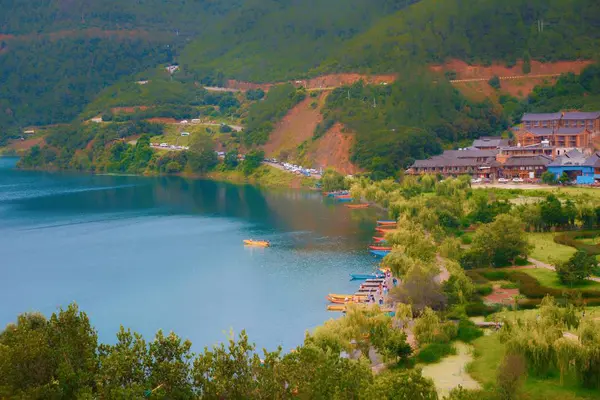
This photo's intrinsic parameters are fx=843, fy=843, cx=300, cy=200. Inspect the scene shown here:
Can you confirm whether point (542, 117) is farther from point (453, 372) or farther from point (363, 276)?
point (453, 372)

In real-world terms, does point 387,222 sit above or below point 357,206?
below

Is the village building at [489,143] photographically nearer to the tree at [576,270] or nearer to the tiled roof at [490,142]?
the tiled roof at [490,142]

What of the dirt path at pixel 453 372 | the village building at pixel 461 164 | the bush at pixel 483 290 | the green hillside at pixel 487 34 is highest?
the green hillside at pixel 487 34

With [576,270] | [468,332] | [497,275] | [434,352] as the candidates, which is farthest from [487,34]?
[434,352]

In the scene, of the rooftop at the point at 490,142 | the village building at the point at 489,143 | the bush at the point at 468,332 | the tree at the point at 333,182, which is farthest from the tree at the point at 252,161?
the bush at the point at 468,332

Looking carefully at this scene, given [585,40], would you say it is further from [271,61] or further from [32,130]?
[32,130]
